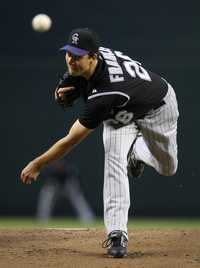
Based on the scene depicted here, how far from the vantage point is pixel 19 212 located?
41.2 ft

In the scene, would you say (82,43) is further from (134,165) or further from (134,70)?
(134,165)

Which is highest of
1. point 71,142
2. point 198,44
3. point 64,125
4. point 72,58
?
point 198,44

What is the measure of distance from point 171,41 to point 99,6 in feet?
4.36

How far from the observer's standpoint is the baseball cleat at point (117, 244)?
15.9 feet

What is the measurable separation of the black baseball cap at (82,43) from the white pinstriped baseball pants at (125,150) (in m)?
0.56

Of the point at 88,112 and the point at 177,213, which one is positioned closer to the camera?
the point at 88,112

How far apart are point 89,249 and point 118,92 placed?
1.23 meters

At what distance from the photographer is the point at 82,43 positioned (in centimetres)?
462

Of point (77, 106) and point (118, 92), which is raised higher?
point (77, 106)

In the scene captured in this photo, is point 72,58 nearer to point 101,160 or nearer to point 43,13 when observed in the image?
point 101,160

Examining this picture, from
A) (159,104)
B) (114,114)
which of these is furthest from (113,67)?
(159,104)

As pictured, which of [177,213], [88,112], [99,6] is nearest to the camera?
[88,112]

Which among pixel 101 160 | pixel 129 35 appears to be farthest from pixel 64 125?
pixel 129 35

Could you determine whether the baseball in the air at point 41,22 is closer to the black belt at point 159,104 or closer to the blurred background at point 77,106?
the blurred background at point 77,106
